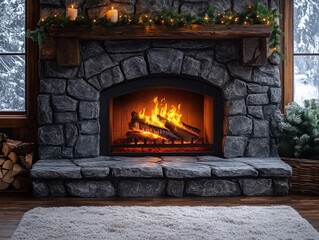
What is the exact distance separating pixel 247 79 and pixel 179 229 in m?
1.90

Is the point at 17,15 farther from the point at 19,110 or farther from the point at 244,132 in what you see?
the point at 244,132

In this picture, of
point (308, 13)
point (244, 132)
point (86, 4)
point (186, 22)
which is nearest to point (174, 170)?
point (244, 132)

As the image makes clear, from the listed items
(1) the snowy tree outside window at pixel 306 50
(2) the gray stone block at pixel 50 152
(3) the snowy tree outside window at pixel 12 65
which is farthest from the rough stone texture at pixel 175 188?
(3) the snowy tree outside window at pixel 12 65

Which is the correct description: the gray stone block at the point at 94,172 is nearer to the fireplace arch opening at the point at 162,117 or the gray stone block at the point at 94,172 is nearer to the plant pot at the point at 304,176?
the fireplace arch opening at the point at 162,117

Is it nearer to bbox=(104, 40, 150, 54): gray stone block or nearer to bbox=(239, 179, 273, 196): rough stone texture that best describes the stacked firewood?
bbox=(104, 40, 150, 54): gray stone block

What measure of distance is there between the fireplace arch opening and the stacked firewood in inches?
26.3

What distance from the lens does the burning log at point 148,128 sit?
5.18 metres

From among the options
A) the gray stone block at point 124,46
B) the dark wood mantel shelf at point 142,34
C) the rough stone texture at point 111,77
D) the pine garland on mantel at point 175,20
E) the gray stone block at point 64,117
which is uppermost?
the pine garland on mantel at point 175,20

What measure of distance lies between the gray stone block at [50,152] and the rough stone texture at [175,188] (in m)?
1.04

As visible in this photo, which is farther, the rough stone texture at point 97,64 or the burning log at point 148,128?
the burning log at point 148,128

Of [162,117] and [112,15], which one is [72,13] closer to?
[112,15]

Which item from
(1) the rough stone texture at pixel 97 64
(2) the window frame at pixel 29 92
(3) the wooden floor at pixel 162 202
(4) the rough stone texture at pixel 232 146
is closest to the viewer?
(3) the wooden floor at pixel 162 202

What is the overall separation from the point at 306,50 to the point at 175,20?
1428 millimetres

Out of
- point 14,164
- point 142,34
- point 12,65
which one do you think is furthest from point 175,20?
point 14,164
